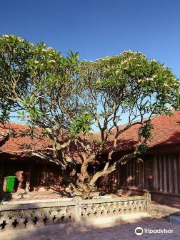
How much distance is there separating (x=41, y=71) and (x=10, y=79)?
6.16ft

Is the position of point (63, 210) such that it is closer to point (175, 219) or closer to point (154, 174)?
point (175, 219)

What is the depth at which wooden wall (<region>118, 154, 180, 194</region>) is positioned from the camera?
1099cm

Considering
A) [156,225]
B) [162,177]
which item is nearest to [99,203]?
[156,225]

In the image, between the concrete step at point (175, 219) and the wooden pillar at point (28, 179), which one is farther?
the wooden pillar at point (28, 179)

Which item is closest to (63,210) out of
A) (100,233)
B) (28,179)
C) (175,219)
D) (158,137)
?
(100,233)

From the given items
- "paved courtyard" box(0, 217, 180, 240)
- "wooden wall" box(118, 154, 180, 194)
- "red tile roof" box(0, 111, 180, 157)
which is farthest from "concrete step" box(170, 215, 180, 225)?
"red tile roof" box(0, 111, 180, 157)

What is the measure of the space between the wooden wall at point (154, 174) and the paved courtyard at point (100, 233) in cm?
291

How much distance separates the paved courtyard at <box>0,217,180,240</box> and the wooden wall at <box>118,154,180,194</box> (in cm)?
291

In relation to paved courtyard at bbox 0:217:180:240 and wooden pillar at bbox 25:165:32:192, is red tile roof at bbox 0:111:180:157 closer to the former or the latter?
wooden pillar at bbox 25:165:32:192

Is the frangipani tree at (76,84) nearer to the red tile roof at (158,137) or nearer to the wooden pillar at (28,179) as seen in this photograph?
the red tile roof at (158,137)

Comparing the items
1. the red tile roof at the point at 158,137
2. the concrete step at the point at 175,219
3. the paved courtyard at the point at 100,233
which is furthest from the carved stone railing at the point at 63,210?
the red tile roof at the point at 158,137

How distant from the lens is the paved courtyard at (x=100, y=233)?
22.5 ft

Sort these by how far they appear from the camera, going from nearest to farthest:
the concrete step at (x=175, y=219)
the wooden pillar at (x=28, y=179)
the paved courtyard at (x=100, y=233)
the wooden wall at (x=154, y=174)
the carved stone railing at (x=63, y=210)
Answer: the paved courtyard at (x=100, y=233) < the carved stone railing at (x=63, y=210) < the concrete step at (x=175, y=219) < the wooden wall at (x=154, y=174) < the wooden pillar at (x=28, y=179)

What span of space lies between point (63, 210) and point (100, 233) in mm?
1758
